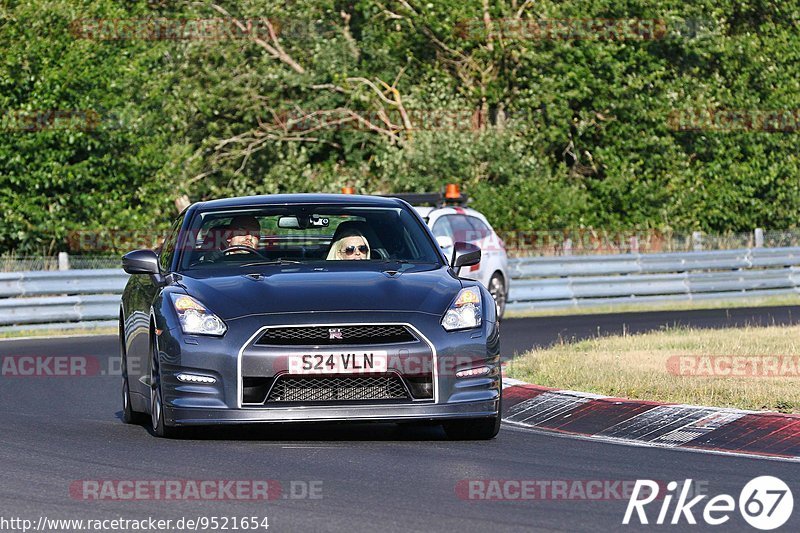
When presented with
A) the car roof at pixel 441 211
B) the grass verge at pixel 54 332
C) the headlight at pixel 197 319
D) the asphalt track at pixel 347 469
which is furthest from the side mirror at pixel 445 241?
the headlight at pixel 197 319

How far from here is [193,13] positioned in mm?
44219

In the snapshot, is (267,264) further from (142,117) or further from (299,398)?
(142,117)

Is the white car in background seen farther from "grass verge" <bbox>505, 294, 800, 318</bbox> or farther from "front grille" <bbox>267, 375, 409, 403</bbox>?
"front grille" <bbox>267, 375, 409, 403</bbox>

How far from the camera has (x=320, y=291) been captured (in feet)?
31.6

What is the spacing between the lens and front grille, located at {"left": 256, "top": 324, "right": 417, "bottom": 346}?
365 inches

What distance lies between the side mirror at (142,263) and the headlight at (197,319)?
0.87 metres

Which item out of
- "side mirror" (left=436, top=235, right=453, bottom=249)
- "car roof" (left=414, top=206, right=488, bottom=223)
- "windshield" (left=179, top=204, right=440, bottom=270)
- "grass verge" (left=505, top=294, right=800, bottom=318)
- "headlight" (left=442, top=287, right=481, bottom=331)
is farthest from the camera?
"grass verge" (left=505, top=294, right=800, bottom=318)

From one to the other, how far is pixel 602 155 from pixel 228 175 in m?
9.59

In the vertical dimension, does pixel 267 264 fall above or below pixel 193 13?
below

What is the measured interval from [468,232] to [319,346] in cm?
1425

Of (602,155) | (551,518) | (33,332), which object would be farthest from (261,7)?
(551,518)

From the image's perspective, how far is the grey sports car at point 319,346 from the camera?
9258 millimetres

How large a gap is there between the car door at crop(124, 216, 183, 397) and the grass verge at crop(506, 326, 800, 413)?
135 inches

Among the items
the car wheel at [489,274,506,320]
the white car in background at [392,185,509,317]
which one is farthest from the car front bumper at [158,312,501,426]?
the car wheel at [489,274,506,320]
